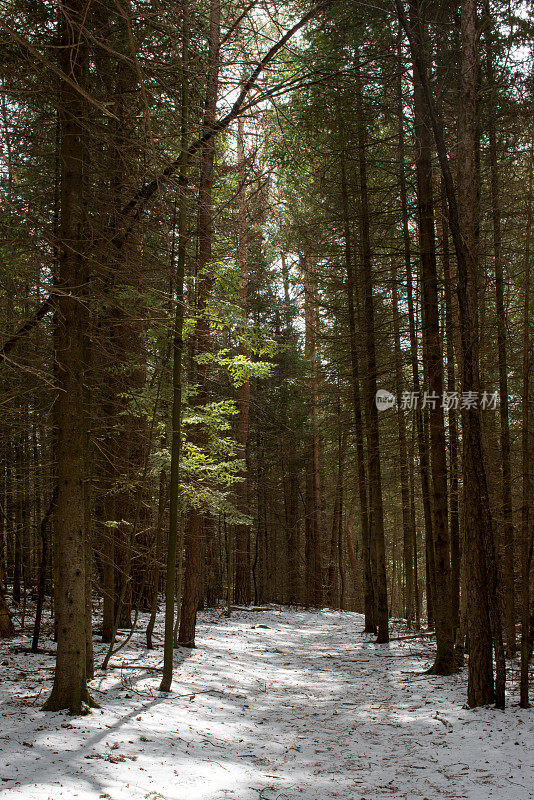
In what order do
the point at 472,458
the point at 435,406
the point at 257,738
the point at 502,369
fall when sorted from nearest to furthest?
the point at 257,738 → the point at 472,458 → the point at 502,369 → the point at 435,406

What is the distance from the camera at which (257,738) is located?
5.75m

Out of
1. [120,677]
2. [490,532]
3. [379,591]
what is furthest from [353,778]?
[379,591]

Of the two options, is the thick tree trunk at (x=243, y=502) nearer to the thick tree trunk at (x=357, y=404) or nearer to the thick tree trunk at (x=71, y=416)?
the thick tree trunk at (x=357, y=404)

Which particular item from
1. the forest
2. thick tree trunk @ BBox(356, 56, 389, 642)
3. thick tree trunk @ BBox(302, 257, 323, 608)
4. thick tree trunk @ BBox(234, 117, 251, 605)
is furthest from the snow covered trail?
thick tree trunk @ BBox(302, 257, 323, 608)

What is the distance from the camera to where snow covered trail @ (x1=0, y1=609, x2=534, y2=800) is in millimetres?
4129

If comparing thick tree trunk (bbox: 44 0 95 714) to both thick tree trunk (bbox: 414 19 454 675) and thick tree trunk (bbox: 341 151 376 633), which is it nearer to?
thick tree trunk (bbox: 414 19 454 675)

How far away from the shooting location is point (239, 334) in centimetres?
920

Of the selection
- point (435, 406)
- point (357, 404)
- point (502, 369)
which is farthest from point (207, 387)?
point (502, 369)

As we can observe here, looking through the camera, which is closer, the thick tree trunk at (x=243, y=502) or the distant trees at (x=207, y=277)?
the distant trees at (x=207, y=277)

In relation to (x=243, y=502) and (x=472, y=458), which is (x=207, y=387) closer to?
(x=472, y=458)

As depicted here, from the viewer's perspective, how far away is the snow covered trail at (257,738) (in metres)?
4.13

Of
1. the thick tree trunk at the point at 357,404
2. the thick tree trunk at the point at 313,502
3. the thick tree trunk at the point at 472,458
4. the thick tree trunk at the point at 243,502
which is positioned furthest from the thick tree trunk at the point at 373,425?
the thick tree trunk at the point at 313,502

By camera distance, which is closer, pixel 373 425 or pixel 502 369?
pixel 502 369

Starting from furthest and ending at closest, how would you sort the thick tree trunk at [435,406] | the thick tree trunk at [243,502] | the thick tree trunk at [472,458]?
the thick tree trunk at [243,502] < the thick tree trunk at [435,406] < the thick tree trunk at [472,458]
